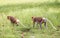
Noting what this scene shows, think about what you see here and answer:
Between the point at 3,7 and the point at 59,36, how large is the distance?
20.2 ft

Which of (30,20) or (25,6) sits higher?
(25,6)

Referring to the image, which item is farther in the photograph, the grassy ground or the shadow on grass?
the shadow on grass

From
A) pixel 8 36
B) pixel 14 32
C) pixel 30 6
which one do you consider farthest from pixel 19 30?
pixel 30 6

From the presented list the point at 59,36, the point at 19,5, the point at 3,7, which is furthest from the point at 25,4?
the point at 59,36

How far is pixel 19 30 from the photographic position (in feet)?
34.9

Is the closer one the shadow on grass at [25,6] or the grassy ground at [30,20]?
the grassy ground at [30,20]

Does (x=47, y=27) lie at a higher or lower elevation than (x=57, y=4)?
lower

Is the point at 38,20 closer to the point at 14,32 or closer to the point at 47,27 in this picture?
the point at 47,27

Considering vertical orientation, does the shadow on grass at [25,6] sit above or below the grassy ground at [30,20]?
above

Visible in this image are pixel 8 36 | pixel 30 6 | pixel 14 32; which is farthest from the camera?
pixel 30 6

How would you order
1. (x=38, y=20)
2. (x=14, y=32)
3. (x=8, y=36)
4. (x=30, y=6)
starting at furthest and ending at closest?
(x=30, y=6) < (x=38, y=20) < (x=14, y=32) < (x=8, y=36)

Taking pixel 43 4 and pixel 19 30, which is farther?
pixel 43 4

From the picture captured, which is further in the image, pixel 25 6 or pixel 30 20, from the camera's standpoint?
pixel 25 6

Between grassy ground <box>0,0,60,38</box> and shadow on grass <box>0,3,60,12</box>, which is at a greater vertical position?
shadow on grass <box>0,3,60,12</box>
